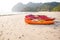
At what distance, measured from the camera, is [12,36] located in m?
1.34

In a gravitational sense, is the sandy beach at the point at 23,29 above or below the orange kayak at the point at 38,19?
below

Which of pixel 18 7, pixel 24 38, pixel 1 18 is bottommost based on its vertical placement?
pixel 24 38

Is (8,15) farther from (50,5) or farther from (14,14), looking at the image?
(50,5)

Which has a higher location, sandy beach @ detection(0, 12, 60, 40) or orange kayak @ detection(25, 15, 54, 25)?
orange kayak @ detection(25, 15, 54, 25)

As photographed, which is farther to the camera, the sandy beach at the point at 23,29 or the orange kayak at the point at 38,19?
the orange kayak at the point at 38,19

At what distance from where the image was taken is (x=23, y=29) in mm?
1404

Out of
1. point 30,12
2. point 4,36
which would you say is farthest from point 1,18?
point 30,12

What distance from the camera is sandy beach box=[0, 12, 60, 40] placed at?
1339mm

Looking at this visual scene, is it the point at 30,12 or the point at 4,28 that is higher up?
the point at 30,12

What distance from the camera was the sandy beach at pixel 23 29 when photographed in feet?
4.39

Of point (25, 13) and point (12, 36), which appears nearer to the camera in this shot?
point (12, 36)

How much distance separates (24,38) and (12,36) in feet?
0.40

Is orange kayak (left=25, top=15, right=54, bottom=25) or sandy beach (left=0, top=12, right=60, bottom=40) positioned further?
orange kayak (left=25, top=15, right=54, bottom=25)

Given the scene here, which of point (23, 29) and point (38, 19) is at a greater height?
point (38, 19)
